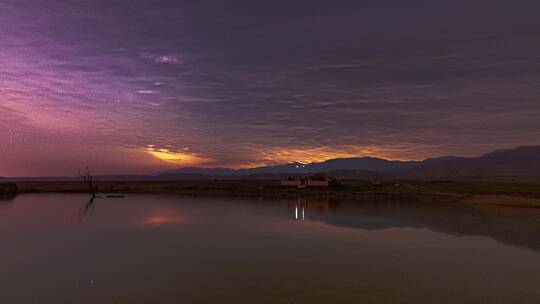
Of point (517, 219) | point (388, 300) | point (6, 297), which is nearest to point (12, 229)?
point (6, 297)

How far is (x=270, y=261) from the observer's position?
56.6 ft

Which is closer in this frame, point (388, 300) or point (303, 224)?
point (388, 300)

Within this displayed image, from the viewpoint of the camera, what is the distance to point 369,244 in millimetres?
21406

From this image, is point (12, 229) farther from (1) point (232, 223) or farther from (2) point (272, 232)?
(2) point (272, 232)

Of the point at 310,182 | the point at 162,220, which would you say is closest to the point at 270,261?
the point at 162,220

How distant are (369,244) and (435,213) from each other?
19165mm

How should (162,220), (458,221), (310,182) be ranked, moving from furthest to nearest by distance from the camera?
(310,182) → (162,220) → (458,221)

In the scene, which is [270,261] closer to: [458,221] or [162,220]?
[162,220]

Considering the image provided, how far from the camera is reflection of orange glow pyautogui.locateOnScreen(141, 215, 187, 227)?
3025cm

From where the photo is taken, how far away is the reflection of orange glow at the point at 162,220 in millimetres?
30250

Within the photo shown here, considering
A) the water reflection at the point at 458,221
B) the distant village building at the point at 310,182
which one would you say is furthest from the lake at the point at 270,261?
the distant village building at the point at 310,182

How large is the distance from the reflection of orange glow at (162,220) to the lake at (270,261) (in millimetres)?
240

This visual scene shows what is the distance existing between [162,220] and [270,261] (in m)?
17.7

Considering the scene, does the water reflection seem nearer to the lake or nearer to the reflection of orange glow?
the lake
